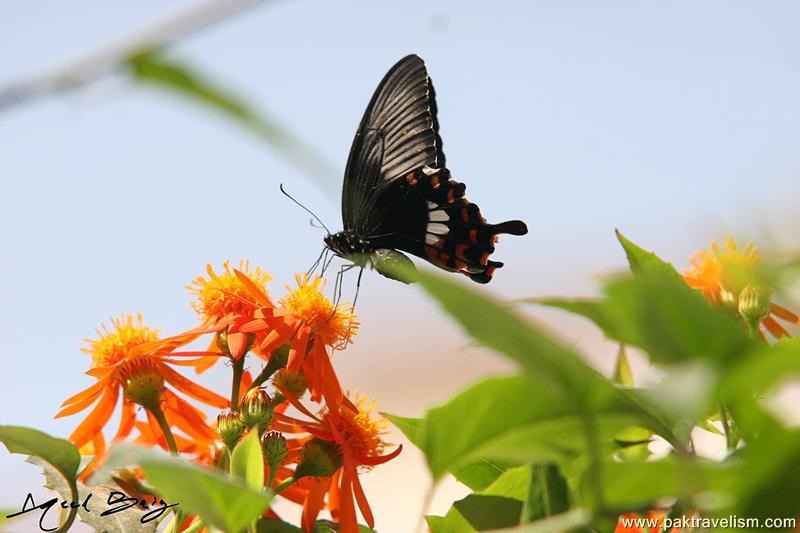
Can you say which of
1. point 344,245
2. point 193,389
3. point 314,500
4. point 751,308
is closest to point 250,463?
point 314,500

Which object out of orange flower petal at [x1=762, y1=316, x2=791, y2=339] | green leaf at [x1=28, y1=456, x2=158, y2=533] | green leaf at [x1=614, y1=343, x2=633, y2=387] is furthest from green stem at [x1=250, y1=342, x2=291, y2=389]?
orange flower petal at [x1=762, y1=316, x2=791, y2=339]

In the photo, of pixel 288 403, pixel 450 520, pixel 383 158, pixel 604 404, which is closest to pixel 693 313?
pixel 604 404

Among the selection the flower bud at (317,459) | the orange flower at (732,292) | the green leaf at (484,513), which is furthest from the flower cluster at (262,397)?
the orange flower at (732,292)

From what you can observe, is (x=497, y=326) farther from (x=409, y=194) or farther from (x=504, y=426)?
(x=409, y=194)

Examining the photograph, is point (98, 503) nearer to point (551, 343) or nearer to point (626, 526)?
point (626, 526)

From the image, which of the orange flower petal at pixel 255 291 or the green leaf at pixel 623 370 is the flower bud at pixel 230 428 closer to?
the orange flower petal at pixel 255 291

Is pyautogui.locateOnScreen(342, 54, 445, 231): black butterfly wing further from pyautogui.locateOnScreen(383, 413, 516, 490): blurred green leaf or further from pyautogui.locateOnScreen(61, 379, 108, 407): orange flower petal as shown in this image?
pyautogui.locateOnScreen(383, 413, 516, 490): blurred green leaf
